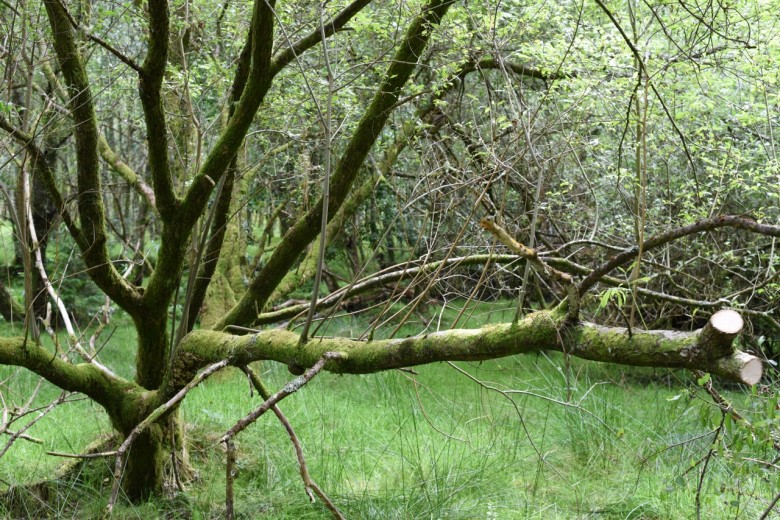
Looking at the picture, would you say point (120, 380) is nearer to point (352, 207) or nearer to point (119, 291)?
point (119, 291)

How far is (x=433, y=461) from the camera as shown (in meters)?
4.45

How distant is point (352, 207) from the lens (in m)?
5.77

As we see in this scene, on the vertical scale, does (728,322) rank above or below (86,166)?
below

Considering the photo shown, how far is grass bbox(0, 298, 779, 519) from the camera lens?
4020mm

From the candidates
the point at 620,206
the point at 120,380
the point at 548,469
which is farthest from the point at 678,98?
the point at 120,380

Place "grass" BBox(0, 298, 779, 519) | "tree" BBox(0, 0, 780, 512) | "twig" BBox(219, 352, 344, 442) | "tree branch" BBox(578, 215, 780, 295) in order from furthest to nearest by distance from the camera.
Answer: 1. "grass" BBox(0, 298, 779, 519)
2. "twig" BBox(219, 352, 344, 442)
3. "tree" BBox(0, 0, 780, 512)
4. "tree branch" BBox(578, 215, 780, 295)

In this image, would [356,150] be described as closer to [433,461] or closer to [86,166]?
[86,166]

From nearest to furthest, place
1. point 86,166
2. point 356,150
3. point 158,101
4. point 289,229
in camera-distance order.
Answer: point 158,101 → point 86,166 → point 356,150 → point 289,229

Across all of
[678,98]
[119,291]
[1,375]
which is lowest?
[1,375]

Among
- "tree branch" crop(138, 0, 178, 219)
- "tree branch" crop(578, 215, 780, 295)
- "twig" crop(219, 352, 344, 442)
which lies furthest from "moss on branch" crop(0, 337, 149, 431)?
"tree branch" crop(578, 215, 780, 295)

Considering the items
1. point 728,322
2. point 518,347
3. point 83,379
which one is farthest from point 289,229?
point 728,322

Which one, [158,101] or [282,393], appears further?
[158,101]

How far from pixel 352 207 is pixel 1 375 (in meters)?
4.80

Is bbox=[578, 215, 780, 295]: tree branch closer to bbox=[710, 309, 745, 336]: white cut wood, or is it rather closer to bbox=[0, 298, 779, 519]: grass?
bbox=[710, 309, 745, 336]: white cut wood
